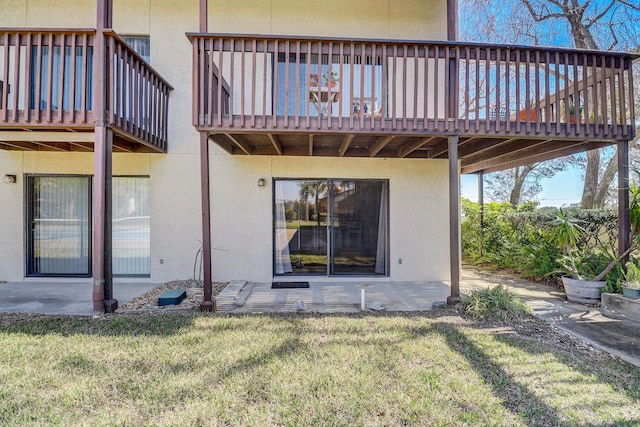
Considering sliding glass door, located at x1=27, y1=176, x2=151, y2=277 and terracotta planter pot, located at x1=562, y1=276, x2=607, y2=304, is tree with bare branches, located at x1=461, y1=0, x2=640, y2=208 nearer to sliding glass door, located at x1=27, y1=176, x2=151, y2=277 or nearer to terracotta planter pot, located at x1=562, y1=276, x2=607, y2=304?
terracotta planter pot, located at x1=562, y1=276, x2=607, y2=304

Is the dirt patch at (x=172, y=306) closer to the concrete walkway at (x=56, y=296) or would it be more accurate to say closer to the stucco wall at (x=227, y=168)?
the concrete walkway at (x=56, y=296)

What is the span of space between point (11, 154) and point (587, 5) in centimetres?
1352

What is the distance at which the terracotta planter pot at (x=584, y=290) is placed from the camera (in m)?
5.06

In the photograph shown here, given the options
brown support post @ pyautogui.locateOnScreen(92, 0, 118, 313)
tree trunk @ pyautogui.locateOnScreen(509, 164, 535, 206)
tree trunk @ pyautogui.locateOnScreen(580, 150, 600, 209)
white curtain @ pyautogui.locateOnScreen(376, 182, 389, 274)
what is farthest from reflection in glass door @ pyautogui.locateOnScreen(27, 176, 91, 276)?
tree trunk @ pyautogui.locateOnScreen(509, 164, 535, 206)

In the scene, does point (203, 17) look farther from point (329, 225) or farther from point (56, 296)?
point (56, 296)

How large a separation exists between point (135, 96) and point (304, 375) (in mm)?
4513

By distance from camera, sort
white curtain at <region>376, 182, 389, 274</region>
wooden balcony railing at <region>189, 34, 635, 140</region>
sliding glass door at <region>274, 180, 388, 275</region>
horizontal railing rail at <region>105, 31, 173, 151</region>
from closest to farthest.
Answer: horizontal railing rail at <region>105, 31, 173, 151</region>, wooden balcony railing at <region>189, 34, 635, 140</region>, sliding glass door at <region>274, 180, 388, 275</region>, white curtain at <region>376, 182, 389, 274</region>

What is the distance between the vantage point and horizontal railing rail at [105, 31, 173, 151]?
4.35 meters

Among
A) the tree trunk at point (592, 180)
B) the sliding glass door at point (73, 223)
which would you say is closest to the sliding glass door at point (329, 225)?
the sliding glass door at point (73, 223)

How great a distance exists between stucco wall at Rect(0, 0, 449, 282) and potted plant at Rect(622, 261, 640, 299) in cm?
267

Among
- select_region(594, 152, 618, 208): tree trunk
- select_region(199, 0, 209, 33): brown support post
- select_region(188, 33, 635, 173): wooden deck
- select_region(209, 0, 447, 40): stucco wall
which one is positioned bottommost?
select_region(594, 152, 618, 208): tree trunk

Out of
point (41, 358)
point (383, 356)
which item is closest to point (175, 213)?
point (41, 358)

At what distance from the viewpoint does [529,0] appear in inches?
377

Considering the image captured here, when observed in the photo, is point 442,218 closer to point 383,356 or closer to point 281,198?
point 281,198
